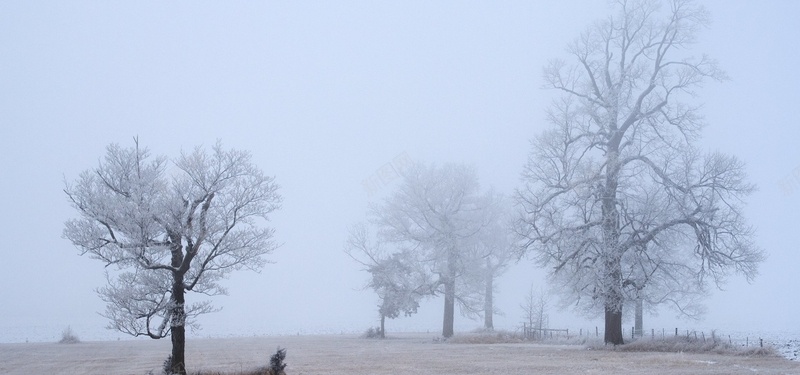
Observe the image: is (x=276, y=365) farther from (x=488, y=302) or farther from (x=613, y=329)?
(x=488, y=302)

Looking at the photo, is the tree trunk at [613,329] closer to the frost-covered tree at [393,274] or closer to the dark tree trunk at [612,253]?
the dark tree trunk at [612,253]

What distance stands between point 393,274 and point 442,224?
233 inches

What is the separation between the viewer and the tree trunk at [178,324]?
21.4m

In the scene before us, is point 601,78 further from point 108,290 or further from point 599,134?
point 108,290

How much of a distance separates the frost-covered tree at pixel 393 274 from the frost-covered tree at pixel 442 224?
1038 mm

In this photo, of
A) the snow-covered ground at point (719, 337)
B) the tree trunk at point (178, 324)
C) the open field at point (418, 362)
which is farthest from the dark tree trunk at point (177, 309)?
the snow-covered ground at point (719, 337)

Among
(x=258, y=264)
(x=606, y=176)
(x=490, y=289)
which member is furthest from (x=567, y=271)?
(x=490, y=289)

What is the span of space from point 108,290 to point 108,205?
8.80ft

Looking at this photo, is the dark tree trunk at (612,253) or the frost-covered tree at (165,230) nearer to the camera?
the frost-covered tree at (165,230)

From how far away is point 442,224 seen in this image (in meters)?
49.6

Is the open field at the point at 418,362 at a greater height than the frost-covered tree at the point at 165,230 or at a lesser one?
lesser

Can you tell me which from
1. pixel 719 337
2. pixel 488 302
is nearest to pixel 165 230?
pixel 719 337

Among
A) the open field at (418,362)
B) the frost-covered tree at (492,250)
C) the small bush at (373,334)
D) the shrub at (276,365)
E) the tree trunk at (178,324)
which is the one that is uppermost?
the frost-covered tree at (492,250)

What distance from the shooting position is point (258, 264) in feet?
74.7
